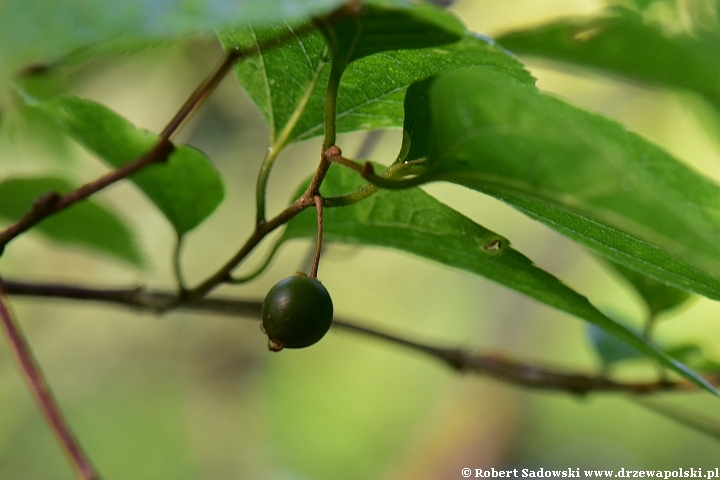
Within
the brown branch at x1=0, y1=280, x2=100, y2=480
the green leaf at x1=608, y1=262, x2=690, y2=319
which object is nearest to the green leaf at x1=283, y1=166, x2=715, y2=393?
the brown branch at x1=0, y1=280, x2=100, y2=480

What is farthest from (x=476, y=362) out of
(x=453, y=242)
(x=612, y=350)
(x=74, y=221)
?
(x=74, y=221)

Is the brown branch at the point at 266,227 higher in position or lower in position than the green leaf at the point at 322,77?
lower

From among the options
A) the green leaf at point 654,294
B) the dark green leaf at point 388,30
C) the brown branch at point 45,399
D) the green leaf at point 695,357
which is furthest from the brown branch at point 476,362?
the dark green leaf at point 388,30

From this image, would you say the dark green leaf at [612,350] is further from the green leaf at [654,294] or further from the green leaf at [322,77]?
the green leaf at [322,77]

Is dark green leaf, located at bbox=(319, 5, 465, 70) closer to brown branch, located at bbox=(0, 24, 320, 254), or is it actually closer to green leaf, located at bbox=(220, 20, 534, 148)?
green leaf, located at bbox=(220, 20, 534, 148)

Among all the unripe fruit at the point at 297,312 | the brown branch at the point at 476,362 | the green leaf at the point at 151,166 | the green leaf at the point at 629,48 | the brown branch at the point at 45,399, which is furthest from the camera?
the green leaf at the point at 629,48

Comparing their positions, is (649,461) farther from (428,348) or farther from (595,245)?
(595,245)

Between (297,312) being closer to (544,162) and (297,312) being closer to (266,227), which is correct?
(266,227)
